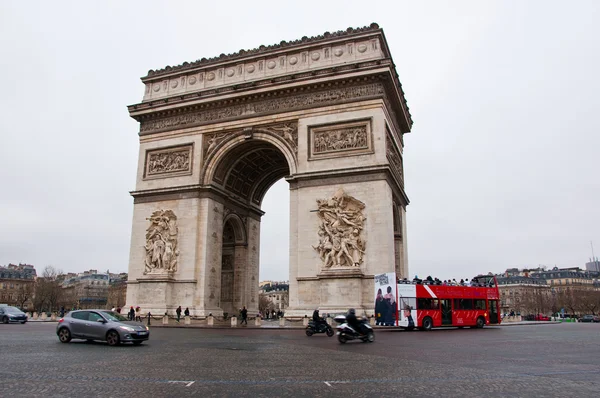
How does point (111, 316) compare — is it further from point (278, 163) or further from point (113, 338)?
point (278, 163)

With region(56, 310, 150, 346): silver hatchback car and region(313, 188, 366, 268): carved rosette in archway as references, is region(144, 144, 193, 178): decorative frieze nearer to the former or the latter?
region(313, 188, 366, 268): carved rosette in archway

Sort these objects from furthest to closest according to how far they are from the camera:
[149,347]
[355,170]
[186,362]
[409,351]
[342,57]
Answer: [342,57] → [355,170] → [149,347] → [409,351] → [186,362]

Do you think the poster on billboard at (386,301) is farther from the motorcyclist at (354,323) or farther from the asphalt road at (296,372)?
the asphalt road at (296,372)

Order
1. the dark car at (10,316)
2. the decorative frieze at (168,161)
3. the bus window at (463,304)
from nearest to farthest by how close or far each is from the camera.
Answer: the bus window at (463,304), the dark car at (10,316), the decorative frieze at (168,161)

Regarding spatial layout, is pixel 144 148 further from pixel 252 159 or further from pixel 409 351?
pixel 409 351

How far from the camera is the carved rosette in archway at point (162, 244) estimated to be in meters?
28.7

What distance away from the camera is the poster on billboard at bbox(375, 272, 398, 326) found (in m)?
23.2

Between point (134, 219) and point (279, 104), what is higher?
point (279, 104)

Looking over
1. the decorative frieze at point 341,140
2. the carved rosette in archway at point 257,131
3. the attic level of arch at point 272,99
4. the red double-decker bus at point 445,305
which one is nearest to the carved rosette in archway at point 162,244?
the carved rosette in archway at point 257,131

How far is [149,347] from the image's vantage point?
1330 centimetres

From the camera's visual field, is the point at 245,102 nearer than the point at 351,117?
No

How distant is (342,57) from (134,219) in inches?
629

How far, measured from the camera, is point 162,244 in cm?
2903

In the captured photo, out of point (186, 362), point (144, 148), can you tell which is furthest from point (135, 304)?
point (186, 362)
